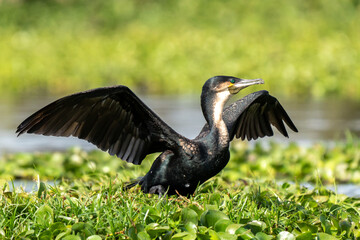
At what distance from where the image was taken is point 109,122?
181 inches

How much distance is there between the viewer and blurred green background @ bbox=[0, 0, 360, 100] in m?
16.0

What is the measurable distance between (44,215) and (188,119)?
7.48 meters

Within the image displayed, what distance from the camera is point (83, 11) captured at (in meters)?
24.2

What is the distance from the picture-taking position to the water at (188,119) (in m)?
9.84

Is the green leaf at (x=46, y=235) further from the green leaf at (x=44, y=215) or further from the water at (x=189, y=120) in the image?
the water at (x=189, y=120)

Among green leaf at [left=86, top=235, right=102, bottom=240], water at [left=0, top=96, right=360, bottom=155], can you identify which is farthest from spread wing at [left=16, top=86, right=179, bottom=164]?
water at [left=0, top=96, right=360, bottom=155]

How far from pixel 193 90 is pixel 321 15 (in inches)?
246

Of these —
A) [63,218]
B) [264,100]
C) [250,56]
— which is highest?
[250,56]

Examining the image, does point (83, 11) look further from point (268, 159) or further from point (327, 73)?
point (268, 159)

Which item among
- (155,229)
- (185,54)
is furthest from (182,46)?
(155,229)

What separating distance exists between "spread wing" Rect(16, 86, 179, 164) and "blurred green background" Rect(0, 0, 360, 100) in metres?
10.4

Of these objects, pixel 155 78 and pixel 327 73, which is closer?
pixel 327 73

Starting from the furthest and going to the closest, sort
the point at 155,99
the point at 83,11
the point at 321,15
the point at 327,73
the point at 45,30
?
the point at 83,11, the point at 45,30, the point at 321,15, the point at 327,73, the point at 155,99

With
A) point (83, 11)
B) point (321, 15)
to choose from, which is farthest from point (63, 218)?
point (83, 11)
